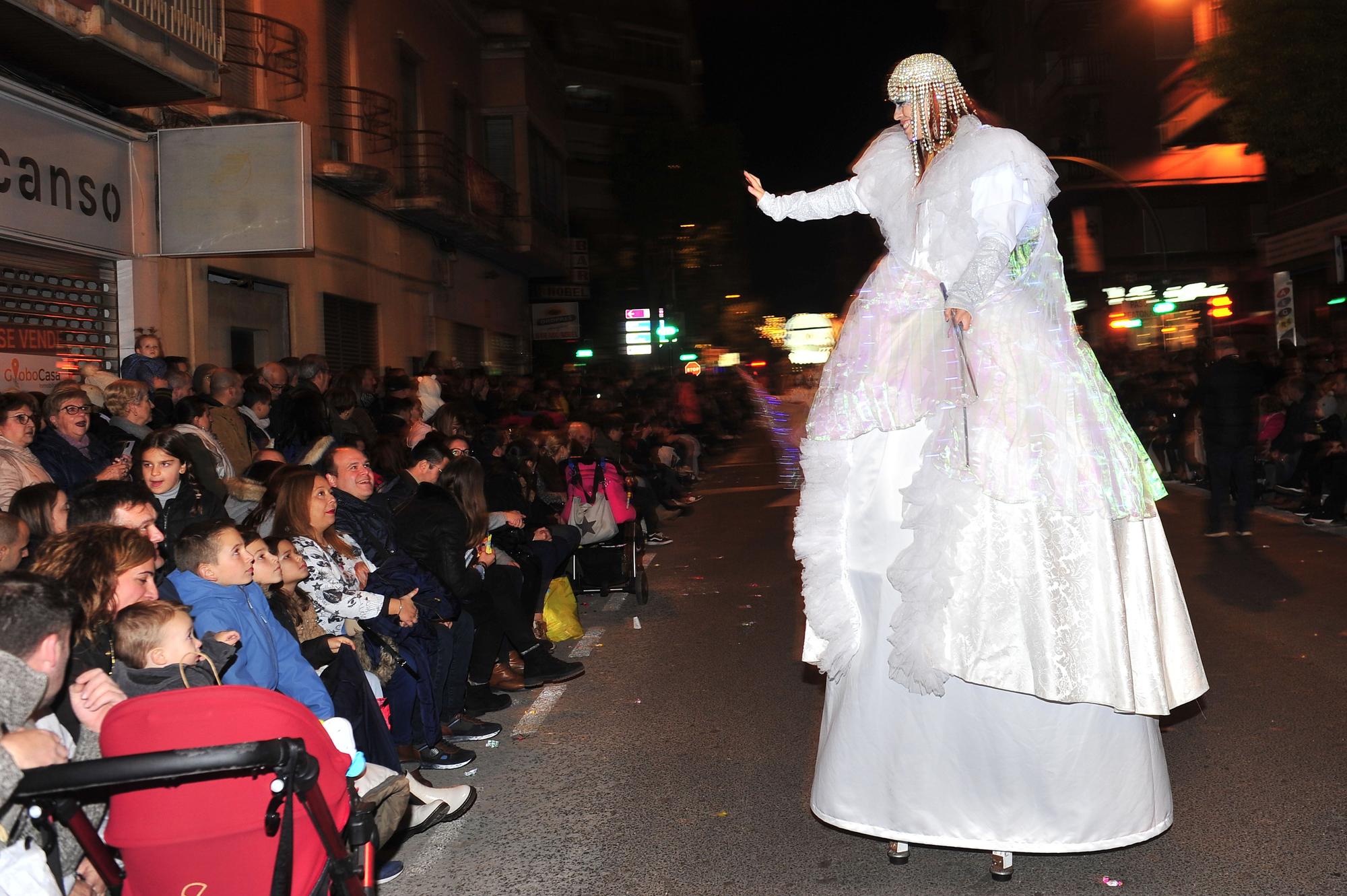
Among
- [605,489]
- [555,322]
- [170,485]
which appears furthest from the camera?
[555,322]

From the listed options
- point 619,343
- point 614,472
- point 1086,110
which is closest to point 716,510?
point 614,472

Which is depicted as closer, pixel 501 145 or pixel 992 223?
pixel 992 223

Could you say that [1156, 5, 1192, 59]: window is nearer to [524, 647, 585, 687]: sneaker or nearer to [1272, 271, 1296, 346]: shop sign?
[1272, 271, 1296, 346]: shop sign

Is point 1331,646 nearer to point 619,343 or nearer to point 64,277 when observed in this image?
point 64,277

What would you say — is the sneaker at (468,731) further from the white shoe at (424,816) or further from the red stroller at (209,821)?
the red stroller at (209,821)

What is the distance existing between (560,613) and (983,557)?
4.98 m

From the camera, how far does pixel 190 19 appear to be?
1112 centimetres

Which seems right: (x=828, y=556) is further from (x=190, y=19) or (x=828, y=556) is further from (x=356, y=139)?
(x=356, y=139)

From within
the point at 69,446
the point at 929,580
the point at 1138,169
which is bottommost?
the point at 929,580

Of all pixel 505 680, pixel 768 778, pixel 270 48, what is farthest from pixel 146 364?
pixel 768 778

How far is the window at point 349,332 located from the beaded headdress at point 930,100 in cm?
1348

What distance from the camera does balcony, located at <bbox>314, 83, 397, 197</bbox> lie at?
1692cm

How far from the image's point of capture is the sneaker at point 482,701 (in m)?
6.71

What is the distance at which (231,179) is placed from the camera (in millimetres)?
12141
